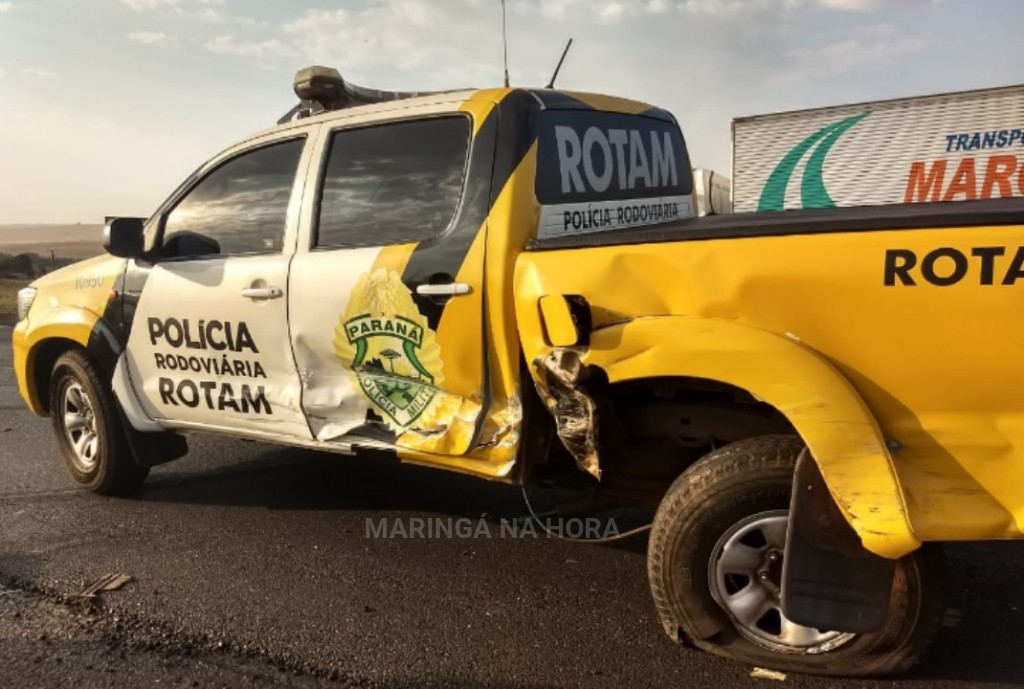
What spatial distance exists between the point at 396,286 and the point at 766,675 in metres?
1.94

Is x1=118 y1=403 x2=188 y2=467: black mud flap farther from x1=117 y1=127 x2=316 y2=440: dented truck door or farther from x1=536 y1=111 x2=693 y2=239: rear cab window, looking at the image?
x1=536 y1=111 x2=693 y2=239: rear cab window

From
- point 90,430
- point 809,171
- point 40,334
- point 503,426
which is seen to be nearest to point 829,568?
point 503,426

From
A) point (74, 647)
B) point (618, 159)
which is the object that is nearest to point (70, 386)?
point (74, 647)

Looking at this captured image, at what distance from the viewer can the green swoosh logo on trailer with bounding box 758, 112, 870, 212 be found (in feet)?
61.5

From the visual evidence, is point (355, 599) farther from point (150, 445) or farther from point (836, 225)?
point (836, 225)

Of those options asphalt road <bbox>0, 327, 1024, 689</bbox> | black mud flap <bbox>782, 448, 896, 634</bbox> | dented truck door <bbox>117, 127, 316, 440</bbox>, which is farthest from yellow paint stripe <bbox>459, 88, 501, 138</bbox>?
asphalt road <bbox>0, 327, 1024, 689</bbox>

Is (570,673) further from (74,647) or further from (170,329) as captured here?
(170,329)

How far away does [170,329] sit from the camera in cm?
415

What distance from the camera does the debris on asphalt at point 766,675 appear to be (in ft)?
8.96

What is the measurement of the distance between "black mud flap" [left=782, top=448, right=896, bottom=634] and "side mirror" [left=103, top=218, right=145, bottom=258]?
3342 mm

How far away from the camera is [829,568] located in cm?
254

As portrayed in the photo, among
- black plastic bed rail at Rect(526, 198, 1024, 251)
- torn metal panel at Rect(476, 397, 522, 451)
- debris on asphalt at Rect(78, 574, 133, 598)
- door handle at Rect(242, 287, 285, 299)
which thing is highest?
black plastic bed rail at Rect(526, 198, 1024, 251)

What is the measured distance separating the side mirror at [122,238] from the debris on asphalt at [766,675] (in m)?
3.44

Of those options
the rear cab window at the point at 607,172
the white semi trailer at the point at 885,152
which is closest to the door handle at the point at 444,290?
the rear cab window at the point at 607,172
